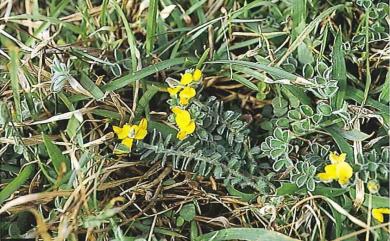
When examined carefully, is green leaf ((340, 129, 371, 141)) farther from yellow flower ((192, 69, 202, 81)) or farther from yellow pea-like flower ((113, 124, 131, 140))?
yellow pea-like flower ((113, 124, 131, 140))

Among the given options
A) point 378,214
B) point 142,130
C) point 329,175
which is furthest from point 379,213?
point 142,130

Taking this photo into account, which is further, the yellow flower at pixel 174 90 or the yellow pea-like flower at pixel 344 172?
the yellow flower at pixel 174 90

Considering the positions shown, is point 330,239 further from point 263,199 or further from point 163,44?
point 163,44

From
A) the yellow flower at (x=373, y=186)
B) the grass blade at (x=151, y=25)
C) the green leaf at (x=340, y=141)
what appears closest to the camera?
the yellow flower at (x=373, y=186)

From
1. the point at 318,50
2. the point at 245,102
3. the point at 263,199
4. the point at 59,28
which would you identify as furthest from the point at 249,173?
A: the point at 59,28

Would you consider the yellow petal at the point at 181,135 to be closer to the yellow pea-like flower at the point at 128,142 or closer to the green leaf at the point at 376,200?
the yellow pea-like flower at the point at 128,142

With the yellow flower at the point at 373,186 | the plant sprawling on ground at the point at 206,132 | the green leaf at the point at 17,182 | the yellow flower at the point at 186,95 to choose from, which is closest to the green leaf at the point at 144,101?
the plant sprawling on ground at the point at 206,132
